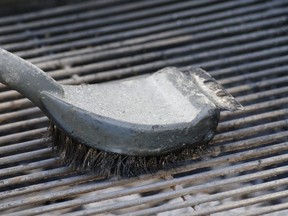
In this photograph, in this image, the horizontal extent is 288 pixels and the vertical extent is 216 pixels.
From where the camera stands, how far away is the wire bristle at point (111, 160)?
1.52 metres

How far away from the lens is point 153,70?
1.99 m

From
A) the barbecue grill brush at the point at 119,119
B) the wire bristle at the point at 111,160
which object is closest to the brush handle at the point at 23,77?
the barbecue grill brush at the point at 119,119

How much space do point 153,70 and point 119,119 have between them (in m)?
0.52

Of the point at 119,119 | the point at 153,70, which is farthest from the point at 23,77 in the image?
the point at 153,70

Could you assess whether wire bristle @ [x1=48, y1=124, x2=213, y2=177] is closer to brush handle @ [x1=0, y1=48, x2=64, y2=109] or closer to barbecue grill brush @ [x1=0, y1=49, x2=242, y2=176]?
barbecue grill brush @ [x1=0, y1=49, x2=242, y2=176]

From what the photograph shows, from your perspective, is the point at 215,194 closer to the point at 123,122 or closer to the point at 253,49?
the point at 123,122

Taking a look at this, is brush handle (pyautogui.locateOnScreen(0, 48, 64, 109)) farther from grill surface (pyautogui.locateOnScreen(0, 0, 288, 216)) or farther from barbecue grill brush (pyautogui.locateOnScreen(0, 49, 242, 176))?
grill surface (pyautogui.locateOnScreen(0, 0, 288, 216))

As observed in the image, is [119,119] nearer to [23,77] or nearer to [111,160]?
[111,160]

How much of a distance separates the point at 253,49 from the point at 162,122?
64cm

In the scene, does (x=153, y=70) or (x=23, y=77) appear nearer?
(x=23, y=77)

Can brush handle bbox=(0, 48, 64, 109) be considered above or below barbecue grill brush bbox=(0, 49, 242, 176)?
above

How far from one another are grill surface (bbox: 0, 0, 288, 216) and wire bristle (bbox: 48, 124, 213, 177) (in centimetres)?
2

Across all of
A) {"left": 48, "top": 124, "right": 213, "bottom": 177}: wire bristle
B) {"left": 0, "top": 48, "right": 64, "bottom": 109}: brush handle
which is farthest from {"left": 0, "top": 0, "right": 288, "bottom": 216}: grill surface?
{"left": 0, "top": 48, "right": 64, "bottom": 109}: brush handle

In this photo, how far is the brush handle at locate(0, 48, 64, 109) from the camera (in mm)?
1466
